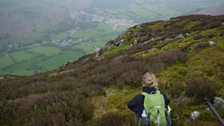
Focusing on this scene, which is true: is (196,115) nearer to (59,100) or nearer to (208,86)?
(208,86)

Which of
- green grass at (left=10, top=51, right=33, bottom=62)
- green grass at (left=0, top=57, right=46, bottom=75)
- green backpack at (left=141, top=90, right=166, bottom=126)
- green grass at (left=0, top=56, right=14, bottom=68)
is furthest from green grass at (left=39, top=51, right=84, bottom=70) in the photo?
green backpack at (left=141, top=90, right=166, bottom=126)

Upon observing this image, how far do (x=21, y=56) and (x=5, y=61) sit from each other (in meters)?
11.3

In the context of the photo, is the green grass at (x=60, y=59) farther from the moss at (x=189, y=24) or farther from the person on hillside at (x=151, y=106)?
the person on hillside at (x=151, y=106)

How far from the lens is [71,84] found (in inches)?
479

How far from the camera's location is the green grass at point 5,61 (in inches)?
5020

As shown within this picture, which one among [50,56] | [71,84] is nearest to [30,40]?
[50,56]

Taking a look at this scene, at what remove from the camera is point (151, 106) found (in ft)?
20.3

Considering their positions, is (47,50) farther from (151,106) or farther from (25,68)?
(151,106)

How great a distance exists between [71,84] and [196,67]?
5.65 meters

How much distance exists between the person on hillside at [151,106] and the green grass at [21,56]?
13726cm

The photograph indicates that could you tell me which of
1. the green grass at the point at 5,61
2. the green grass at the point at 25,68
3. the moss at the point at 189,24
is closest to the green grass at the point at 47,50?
the green grass at the point at 25,68

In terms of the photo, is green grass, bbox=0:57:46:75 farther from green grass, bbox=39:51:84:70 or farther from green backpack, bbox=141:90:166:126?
green backpack, bbox=141:90:166:126

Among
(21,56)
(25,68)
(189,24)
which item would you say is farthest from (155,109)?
(21,56)

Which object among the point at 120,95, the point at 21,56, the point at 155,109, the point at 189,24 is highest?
the point at 189,24
